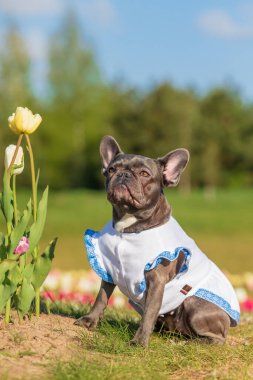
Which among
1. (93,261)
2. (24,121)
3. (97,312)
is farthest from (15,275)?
(24,121)

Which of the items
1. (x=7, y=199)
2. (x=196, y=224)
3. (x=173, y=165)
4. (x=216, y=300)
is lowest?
(x=196, y=224)

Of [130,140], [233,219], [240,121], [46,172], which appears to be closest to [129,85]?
[130,140]

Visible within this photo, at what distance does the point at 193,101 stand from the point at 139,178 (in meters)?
54.2

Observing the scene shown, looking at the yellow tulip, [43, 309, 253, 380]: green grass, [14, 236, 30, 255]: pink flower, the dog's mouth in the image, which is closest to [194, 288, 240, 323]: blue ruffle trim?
[43, 309, 253, 380]: green grass

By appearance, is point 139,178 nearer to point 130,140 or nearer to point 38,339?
point 38,339

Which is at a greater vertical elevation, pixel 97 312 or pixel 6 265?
pixel 6 265

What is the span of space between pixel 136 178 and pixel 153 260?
597 mm

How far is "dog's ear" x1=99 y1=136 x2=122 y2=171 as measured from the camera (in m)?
4.98

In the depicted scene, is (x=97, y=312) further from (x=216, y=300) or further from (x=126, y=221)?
(x=216, y=300)

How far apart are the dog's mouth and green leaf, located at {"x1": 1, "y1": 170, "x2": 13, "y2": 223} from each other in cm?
70

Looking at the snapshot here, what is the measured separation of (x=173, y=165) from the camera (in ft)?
16.3

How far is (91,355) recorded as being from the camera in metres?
4.43

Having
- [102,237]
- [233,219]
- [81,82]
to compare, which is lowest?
[233,219]

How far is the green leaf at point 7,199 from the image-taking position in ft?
15.1
